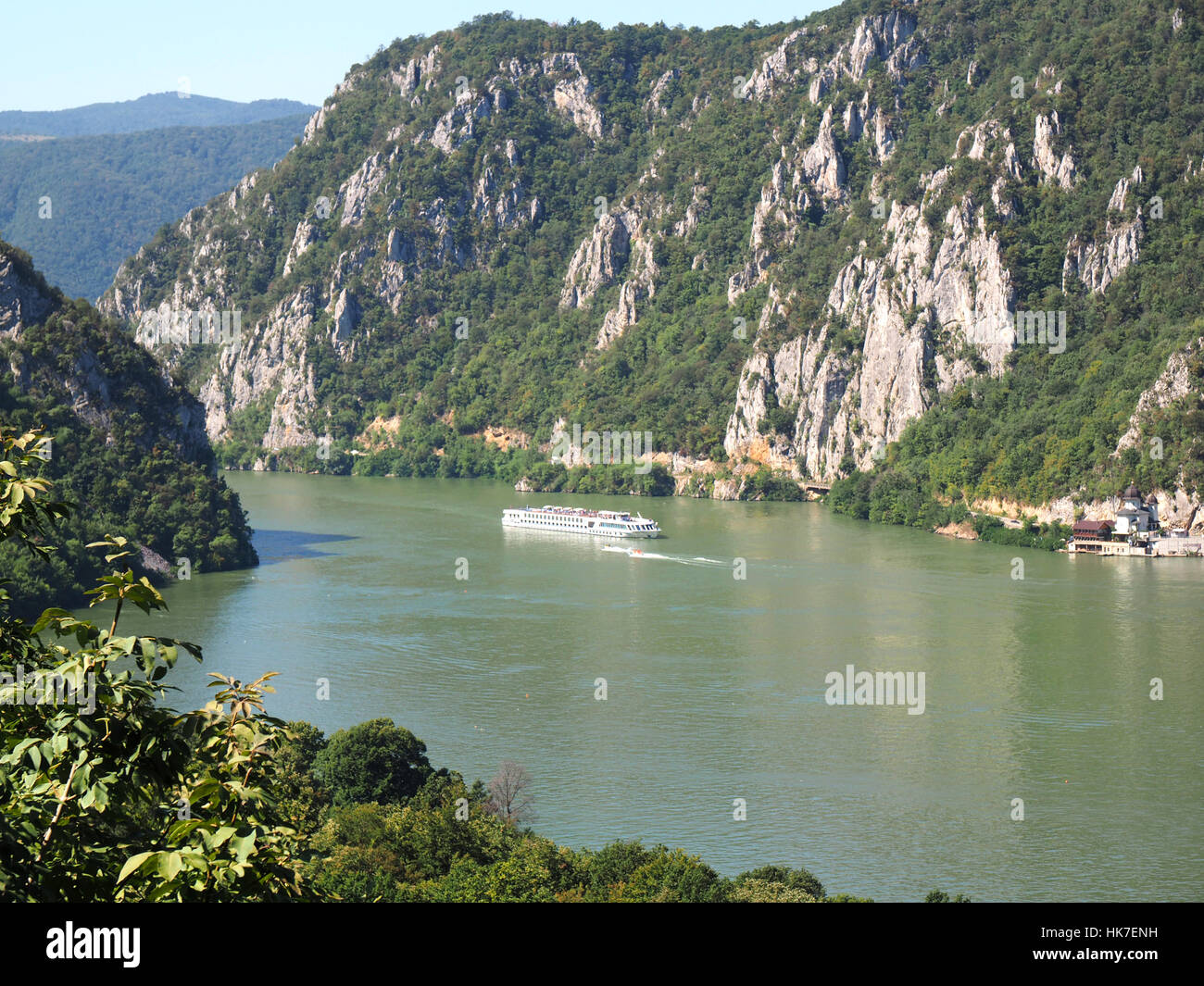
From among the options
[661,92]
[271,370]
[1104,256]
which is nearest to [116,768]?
[1104,256]

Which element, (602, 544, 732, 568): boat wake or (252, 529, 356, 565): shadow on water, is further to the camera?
(252, 529, 356, 565): shadow on water

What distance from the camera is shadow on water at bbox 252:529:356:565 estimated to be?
60.3m

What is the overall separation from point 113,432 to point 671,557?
23.6 metres

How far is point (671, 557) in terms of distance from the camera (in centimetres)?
6088

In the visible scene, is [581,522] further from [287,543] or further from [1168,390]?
[1168,390]

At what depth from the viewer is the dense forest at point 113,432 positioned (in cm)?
5644

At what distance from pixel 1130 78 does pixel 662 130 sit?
5766cm

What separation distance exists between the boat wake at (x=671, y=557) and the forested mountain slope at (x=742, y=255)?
1956cm

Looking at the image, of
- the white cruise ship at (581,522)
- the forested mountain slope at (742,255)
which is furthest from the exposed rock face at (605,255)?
the white cruise ship at (581,522)

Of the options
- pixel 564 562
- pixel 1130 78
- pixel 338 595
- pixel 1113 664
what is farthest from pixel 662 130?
pixel 1113 664

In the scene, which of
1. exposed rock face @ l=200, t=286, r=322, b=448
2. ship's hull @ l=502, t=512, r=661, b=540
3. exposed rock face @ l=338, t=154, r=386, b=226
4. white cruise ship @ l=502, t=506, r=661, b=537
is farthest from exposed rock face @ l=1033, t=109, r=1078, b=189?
exposed rock face @ l=338, t=154, r=386, b=226

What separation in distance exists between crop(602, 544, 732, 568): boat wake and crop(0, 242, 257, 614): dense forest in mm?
15604

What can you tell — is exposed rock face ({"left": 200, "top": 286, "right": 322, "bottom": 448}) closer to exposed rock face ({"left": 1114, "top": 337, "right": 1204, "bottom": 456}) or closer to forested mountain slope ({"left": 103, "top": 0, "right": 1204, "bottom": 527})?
forested mountain slope ({"left": 103, "top": 0, "right": 1204, "bottom": 527})

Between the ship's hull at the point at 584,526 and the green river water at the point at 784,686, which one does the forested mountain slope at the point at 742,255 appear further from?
the green river water at the point at 784,686
